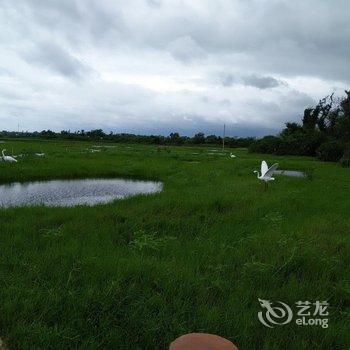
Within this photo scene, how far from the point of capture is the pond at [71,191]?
40.9ft

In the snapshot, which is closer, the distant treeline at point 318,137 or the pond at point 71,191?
the pond at point 71,191

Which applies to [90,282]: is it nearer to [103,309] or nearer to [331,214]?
[103,309]

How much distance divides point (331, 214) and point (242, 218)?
233cm

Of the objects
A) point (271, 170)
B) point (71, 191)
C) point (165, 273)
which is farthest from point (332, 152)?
point (165, 273)

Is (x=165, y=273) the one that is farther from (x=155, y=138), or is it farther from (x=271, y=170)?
(x=155, y=138)

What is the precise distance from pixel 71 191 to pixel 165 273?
1028 cm

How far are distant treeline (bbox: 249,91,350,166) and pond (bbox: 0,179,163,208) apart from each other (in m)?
17.6

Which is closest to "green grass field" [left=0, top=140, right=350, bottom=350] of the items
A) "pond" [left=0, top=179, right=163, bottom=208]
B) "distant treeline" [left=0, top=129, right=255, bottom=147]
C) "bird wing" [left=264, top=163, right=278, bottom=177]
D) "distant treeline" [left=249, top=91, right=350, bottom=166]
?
"pond" [left=0, top=179, right=163, bottom=208]

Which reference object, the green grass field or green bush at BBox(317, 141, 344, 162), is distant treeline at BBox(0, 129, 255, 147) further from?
the green grass field

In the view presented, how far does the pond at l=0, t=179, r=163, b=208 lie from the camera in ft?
40.9

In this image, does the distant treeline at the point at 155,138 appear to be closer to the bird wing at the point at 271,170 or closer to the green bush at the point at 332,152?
the green bush at the point at 332,152

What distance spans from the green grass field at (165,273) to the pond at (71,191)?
9.98 ft

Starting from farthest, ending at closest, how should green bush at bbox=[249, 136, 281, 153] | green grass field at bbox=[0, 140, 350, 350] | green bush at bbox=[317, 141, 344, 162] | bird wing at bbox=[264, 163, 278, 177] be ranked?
green bush at bbox=[249, 136, 281, 153]
green bush at bbox=[317, 141, 344, 162]
bird wing at bbox=[264, 163, 278, 177]
green grass field at bbox=[0, 140, 350, 350]

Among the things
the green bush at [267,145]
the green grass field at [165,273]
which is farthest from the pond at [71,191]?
the green bush at [267,145]
